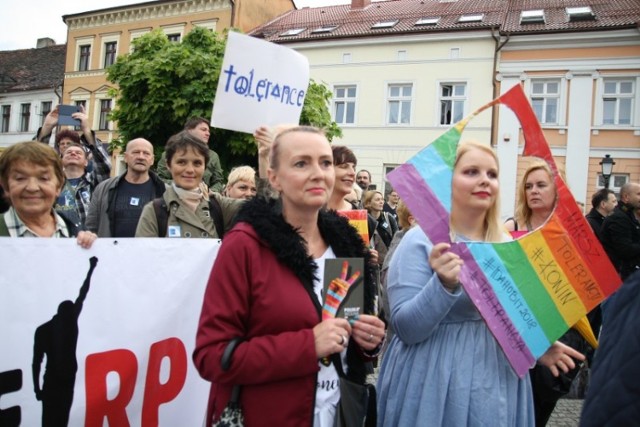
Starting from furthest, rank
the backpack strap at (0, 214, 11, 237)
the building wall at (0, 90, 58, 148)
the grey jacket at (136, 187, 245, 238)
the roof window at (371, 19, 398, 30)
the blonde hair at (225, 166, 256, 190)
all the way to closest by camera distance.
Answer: the building wall at (0, 90, 58, 148)
the roof window at (371, 19, 398, 30)
the blonde hair at (225, 166, 256, 190)
the grey jacket at (136, 187, 245, 238)
the backpack strap at (0, 214, 11, 237)

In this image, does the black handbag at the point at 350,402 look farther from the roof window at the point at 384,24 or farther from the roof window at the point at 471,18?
the roof window at the point at 384,24

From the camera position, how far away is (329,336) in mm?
1569

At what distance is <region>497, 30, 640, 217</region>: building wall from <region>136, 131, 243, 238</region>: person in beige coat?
1609 cm

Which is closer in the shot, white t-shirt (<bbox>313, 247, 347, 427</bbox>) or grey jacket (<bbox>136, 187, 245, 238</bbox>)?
white t-shirt (<bbox>313, 247, 347, 427</bbox>)

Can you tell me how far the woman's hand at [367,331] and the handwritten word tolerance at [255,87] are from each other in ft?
6.55

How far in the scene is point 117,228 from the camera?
3805 millimetres

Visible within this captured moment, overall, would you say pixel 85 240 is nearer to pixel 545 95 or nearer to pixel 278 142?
pixel 278 142

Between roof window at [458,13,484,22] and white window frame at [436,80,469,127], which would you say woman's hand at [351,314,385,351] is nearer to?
white window frame at [436,80,469,127]

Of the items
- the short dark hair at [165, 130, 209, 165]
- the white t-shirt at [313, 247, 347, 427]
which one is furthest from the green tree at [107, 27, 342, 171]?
the white t-shirt at [313, 247, 347, 427]

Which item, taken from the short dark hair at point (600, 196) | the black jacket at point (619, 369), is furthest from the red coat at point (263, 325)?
the short dark hair at point (600, 196)

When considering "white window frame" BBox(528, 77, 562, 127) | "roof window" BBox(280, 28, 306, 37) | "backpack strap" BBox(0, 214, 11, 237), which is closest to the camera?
"backpack strap" BBox(0, 214, 11, 237)

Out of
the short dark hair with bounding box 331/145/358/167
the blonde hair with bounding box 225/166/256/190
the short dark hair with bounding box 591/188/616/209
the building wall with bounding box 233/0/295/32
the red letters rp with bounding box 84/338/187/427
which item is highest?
the building wall with bounding box 233/0/295/32

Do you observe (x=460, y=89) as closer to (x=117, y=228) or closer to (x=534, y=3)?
(x=534, y=3)

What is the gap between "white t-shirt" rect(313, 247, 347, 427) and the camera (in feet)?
5.68
